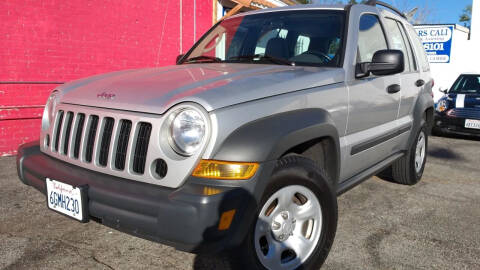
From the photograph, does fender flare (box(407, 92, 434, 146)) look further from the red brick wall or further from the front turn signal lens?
the red brick wall

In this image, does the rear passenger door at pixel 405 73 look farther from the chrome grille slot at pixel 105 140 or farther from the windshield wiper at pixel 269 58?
the chrome grille slot at pixel 105 140

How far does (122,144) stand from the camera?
2.28 meters

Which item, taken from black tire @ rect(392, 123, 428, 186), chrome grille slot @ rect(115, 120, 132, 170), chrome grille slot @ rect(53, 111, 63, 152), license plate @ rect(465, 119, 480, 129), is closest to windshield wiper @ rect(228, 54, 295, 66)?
chrome grille slot @ rect(115, 120, 132, 170)

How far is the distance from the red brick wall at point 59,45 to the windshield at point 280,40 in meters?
3.05

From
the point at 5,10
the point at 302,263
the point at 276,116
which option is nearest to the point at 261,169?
the point at 276,116

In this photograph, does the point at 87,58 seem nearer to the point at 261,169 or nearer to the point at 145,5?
the point at 145,5

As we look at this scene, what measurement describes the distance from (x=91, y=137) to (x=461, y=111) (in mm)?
7671

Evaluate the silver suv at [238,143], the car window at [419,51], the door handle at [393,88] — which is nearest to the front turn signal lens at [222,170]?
the silver suv at [238,143]

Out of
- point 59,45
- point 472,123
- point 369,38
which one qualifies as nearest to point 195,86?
point 369,38

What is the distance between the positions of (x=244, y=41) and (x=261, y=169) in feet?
6.25

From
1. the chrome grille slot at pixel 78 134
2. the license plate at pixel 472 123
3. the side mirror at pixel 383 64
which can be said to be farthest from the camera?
the license plate at pixel 472 123

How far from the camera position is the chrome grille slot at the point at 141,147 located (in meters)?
2.18

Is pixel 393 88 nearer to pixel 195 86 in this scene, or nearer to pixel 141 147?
pixel 195 86

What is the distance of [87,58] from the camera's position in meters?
6.46
